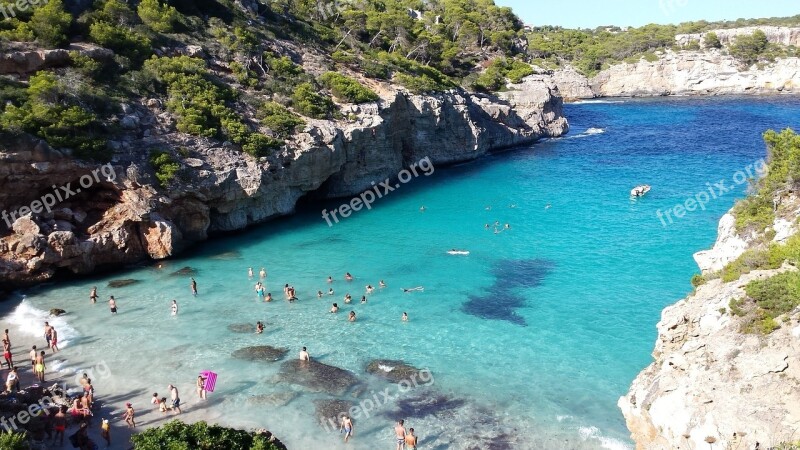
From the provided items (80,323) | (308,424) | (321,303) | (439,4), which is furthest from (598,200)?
(439,4)

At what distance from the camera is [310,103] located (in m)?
48.6

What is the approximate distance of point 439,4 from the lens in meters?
106

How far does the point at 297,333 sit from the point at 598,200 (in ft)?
107

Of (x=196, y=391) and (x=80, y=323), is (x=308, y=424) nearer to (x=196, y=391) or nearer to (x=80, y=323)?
(x=196, y=391)

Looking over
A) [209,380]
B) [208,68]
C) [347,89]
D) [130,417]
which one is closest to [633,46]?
[347,89]

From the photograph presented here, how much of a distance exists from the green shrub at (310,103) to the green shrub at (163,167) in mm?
14220

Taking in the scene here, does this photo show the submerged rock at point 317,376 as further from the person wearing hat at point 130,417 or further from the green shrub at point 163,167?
the green shrub at point 163,167

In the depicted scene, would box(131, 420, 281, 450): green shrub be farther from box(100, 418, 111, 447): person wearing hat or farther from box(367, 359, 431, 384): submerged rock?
box(367, 359, 431, 384): submerged rock

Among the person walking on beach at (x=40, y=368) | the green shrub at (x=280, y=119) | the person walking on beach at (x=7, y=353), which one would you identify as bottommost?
the person walking on beach at (x=40, y=368)

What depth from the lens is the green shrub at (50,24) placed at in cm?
3931

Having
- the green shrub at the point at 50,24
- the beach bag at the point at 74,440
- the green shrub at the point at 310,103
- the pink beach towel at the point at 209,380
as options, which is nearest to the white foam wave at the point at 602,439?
the pink beach towel at the point at 209,380

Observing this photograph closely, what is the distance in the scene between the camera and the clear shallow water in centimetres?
2127

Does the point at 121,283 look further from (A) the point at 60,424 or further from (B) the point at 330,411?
(B) the point at 330,411

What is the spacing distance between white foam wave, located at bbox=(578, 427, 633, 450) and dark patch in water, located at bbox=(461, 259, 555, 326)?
27.8 ft
